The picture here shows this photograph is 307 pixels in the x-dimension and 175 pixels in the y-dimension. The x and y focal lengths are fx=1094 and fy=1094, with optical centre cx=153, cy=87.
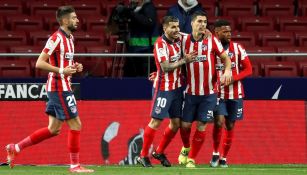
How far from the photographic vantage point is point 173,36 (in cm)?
1364

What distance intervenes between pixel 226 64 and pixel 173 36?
29.4 inches

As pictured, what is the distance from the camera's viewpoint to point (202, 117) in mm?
13820

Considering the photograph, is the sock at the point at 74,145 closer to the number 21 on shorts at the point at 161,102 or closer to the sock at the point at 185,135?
the number 21 on shorts at the point at 161,102

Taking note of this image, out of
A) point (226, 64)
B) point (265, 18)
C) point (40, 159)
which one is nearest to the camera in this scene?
point (226, 64)

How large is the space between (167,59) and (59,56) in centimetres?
160

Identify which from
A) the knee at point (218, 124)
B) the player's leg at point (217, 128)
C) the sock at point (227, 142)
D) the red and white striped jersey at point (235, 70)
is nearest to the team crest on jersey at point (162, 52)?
the red and white striped jersey at point (235, 70)

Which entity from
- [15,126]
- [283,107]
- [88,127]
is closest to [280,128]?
[283,107]

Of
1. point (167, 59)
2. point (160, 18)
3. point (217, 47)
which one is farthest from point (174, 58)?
point (160, 18)

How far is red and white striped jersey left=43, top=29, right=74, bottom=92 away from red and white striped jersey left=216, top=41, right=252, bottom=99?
272 cm

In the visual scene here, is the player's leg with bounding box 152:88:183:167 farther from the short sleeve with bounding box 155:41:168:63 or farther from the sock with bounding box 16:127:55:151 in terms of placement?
the sock with bounding box 16:127:55:151

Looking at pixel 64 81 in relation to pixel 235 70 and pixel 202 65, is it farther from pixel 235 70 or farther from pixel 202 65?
pixel 235 70

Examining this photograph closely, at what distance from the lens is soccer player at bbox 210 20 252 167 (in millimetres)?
14586

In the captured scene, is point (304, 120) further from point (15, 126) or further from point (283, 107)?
point (15, 126)

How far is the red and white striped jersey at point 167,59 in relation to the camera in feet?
44.5
